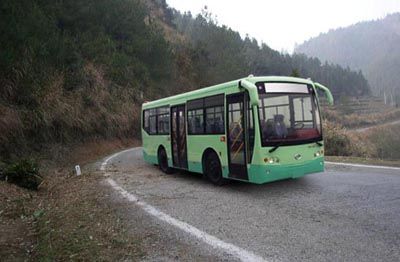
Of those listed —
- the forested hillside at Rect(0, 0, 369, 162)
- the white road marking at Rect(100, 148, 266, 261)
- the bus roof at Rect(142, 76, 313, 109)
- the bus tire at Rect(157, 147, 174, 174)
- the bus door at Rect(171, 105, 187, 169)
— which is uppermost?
the forested hillside at Rect(0, 0, 369, 162)

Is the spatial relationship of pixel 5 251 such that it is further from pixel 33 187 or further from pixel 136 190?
pixel 33 187

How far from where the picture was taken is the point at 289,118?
8.13 meters

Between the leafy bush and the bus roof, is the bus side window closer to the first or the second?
the bus roof

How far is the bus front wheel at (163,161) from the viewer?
12.6 metres

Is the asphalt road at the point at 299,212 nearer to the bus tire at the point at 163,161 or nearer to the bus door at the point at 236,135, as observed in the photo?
the bus door at the point at 236,135

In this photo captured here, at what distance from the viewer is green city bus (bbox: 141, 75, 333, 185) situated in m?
7.80

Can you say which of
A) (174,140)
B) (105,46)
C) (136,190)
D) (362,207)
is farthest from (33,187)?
(105,46)

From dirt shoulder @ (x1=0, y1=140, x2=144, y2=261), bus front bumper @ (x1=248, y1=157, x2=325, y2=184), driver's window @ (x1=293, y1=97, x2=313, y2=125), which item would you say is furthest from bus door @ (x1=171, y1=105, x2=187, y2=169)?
driver's window @ (x1=293, y1=97, x2=313, y2=125)

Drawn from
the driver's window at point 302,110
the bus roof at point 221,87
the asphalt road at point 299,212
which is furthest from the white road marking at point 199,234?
the driver's window at point 302,110

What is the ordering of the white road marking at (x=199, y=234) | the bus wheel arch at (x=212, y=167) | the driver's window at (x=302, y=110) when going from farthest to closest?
1. the bus wheel arch at (x=212, y=167)
2. the driver's window at (x=302, y=110)
3. the white road marking at (x=199, y=234)

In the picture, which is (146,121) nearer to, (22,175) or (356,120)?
(22,175)

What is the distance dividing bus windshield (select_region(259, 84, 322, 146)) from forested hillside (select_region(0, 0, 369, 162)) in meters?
11.4

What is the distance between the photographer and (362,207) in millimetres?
6438

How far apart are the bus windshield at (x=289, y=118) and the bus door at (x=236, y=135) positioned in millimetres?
514
